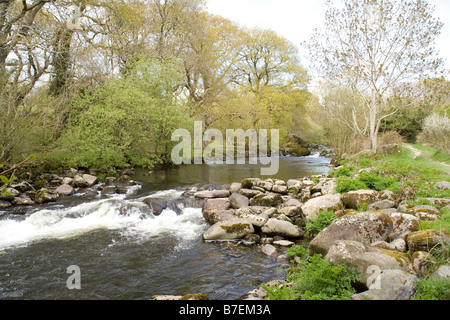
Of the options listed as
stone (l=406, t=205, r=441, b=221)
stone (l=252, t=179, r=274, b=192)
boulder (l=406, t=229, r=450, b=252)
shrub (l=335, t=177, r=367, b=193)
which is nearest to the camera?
boulder (l=406, t=229, r=450, b=252)

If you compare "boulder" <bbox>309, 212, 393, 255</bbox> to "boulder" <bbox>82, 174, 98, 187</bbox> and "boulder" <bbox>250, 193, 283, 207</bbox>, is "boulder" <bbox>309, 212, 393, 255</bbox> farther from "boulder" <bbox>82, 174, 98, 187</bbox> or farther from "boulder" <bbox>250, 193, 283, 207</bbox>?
"boulder" <bbox>82, 174, 98, 187</bbox>

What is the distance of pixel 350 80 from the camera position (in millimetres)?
16141

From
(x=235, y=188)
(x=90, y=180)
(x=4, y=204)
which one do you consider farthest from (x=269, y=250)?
(x=90, y=180)

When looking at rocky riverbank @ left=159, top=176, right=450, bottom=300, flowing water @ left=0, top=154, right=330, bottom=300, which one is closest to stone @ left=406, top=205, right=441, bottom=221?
rocky riverbank @ left=159, top=176, right=450, bottom=300

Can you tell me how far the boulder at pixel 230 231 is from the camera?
748 cm

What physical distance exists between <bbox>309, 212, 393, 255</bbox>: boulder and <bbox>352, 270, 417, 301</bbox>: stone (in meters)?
1.58

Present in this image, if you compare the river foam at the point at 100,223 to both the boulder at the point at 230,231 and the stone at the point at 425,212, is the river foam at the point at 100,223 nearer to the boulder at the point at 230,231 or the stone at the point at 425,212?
the boulder at the point at 230,231

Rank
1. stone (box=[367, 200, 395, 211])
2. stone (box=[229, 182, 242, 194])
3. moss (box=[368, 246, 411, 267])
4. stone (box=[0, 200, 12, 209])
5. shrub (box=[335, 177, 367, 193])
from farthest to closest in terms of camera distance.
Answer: stone (box=[229, 182, 242, 194]) → stone (box=[0, 200, 12, 209]) → shrub (box=[335, 177, 367, 193]) → stone (box=[367, 200, 395, 211]) → moss (box=[368, 246, 411, 267])

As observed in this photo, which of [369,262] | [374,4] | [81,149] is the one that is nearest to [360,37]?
[374,4]

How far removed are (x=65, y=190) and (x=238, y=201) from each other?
7369 millimetres

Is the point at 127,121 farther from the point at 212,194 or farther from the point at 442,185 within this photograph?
the point at 442,185

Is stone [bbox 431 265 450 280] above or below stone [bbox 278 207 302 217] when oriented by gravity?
above

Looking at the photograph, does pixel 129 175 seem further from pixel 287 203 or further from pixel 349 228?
pixel 349 228

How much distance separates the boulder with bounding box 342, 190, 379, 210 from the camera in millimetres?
7656
